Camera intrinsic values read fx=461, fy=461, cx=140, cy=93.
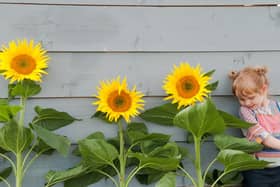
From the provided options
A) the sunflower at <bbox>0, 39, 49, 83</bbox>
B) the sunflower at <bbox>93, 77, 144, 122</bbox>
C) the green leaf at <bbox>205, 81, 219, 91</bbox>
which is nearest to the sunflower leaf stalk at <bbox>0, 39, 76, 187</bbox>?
the sunflower at <bbox>0, 39, 49, 83</bbox>

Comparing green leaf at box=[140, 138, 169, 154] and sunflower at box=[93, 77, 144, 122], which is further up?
sunflower at box=[93, 77, 144, 122]

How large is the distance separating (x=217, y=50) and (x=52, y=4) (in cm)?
55

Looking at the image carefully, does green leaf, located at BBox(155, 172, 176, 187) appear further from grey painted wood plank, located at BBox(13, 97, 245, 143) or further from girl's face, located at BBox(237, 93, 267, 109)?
girl's face, located at BBox(237, 93, 267, 109)

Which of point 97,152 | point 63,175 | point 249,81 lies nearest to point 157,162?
point 97,152

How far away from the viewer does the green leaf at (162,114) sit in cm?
144

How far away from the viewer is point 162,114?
1.46 meters

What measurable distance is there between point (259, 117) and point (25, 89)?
2.40ft

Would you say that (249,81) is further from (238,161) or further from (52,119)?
(52,119)

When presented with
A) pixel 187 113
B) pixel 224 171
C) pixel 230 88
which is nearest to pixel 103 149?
pixel 187 113

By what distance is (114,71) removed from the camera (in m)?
1.48

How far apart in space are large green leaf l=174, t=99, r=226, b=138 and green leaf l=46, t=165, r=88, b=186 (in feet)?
1.04

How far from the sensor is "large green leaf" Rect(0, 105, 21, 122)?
1.26 metres

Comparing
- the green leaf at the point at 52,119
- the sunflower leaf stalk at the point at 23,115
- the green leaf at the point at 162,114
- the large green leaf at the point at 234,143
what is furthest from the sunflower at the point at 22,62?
the large green leaf at the point at 234,143

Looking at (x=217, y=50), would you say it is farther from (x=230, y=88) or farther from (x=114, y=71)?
(x=114, y=71)
